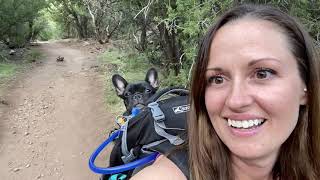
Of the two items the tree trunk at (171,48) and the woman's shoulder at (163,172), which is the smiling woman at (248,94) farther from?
the tree trunk at (171,48)

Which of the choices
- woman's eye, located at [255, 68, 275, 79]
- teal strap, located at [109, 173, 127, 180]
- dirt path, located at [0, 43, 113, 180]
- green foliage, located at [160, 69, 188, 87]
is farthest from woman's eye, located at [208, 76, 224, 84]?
green foliage, located at [160, 69, 188, 87]

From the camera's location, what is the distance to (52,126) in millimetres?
7391

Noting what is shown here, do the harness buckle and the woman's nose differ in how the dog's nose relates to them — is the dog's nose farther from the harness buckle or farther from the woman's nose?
the woman's nose

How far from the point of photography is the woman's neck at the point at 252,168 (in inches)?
68.1

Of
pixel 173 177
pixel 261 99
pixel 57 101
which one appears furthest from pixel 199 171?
pixel 57 101

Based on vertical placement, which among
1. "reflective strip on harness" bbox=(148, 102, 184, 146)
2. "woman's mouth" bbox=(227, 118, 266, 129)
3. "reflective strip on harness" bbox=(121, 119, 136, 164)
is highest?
"woman's mouth" bbox=(227, 118, 266, 129)

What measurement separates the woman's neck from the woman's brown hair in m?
0.03

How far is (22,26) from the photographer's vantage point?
15.8m

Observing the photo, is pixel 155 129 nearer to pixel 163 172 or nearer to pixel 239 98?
pixel 163 172

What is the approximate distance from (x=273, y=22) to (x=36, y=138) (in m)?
5.93

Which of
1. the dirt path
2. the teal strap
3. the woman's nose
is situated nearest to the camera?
the woman's nose

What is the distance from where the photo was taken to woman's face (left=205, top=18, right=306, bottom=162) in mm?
1546

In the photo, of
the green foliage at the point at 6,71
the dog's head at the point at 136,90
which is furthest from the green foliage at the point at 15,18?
the dog's head at the point at 136,90

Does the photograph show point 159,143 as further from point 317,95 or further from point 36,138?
point 36,138
